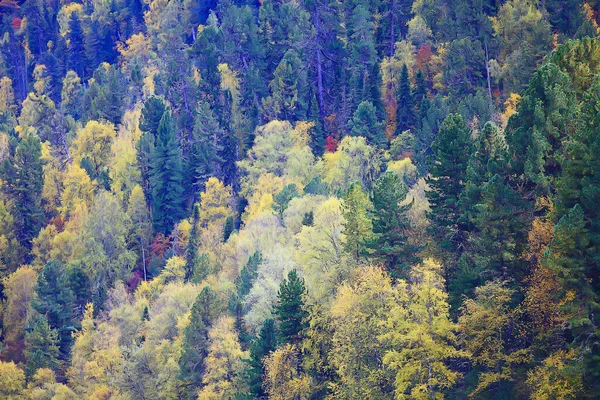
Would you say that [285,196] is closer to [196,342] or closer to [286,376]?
[196,342]

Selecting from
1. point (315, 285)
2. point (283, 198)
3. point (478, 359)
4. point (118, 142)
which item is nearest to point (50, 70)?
point (118, 142)

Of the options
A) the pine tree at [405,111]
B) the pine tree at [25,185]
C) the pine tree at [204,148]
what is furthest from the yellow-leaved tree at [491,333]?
the pine tree at [25,185]

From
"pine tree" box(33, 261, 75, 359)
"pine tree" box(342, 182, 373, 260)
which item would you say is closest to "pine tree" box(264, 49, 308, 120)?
"pine tree" box(33, 261, 75, 359)

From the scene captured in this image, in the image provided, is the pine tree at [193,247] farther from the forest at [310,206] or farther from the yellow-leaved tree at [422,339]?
the yellow-leaved tree at [422,339]

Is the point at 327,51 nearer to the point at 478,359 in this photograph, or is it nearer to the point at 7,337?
the point at 7,337

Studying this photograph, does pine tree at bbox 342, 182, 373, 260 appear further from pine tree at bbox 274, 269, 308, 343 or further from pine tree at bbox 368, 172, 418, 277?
pine tree at bbox 274, 269, 308, 343

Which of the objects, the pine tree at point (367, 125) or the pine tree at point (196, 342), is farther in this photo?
the pine tree at point (367, 125)
